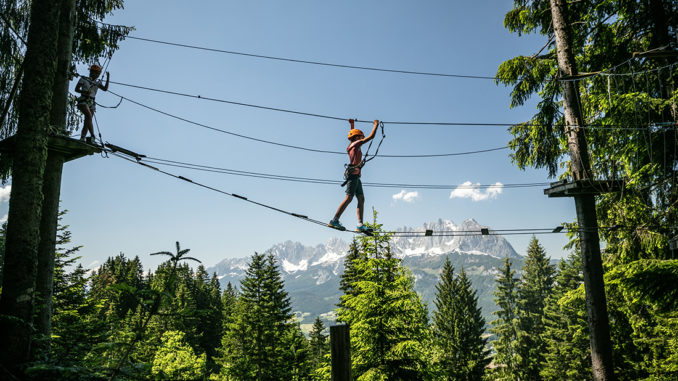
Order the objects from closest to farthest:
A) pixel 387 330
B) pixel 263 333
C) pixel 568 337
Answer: pixel 387 330 < pixel 263 333 < pixel 568 337

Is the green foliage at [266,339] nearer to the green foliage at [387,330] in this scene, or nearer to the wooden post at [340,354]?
the green foliage at [387,330]

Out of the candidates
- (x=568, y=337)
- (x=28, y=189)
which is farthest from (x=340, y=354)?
(x=568, y=337)

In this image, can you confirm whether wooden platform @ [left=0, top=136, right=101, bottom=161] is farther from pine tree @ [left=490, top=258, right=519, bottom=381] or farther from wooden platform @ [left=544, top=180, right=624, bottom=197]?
pine tree @ [left=490, top=258, right=519, bottom=381]

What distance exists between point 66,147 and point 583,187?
35.0ft

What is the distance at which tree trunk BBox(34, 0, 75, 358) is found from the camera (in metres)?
6.71

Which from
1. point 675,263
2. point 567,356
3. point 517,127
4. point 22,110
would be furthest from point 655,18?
point 567,356

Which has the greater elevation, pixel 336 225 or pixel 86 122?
pixel 86 122

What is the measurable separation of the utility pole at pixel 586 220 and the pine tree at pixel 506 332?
1376 inches

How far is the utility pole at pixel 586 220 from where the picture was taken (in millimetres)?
7395

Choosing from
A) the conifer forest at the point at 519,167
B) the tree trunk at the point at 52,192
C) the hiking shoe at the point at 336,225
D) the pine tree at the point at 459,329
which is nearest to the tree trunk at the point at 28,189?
the conifer forest at the point at 519,167

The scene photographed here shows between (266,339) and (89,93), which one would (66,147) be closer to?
(89,93)

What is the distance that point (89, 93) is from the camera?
8422 mm

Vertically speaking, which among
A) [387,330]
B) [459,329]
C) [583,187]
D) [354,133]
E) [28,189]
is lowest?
[459,329]

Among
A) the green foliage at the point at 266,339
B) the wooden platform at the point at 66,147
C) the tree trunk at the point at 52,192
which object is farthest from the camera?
the green foliage at the point at 266,339
